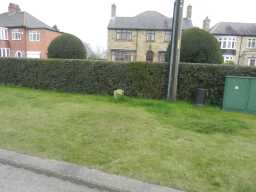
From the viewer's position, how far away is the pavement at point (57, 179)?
2.72 meters

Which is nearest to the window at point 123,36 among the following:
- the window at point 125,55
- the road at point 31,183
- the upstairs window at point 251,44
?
Answer: the window at point 125,55

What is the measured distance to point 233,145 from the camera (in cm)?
→ 428

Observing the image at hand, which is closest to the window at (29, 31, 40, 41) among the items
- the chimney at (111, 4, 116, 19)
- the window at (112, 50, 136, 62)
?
the window at (112, 50, 136, 62)

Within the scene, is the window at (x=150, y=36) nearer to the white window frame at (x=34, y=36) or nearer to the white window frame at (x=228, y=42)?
the white window frame at (x=228, y=42)

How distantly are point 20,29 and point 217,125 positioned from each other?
96.0ft

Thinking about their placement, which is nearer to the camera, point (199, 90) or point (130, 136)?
point (130, 136)

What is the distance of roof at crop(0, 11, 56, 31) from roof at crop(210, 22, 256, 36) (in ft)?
77.8

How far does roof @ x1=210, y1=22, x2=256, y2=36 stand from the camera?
2841 cm

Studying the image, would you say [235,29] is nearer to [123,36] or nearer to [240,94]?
[123,36]

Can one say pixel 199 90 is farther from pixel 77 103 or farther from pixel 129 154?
pixel 129 154

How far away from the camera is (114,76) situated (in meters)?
9.66

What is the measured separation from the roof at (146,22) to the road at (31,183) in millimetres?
27280

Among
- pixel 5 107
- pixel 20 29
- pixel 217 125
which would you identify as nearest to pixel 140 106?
Result: pixel 217 125

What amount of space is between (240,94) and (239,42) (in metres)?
25.2
